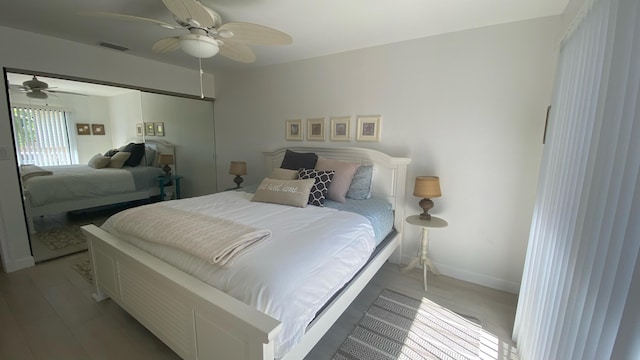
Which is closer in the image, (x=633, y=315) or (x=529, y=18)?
(x=633, y=315)

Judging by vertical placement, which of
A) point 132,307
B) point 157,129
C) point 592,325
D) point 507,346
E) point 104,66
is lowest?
point 507,346

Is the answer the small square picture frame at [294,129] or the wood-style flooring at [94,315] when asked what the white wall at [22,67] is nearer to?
the wood-style flooring at [94,315]

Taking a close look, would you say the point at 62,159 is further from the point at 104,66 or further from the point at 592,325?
the point at 592,325

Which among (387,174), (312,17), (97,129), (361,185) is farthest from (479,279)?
(97,129)

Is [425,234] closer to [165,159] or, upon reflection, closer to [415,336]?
[415,336]

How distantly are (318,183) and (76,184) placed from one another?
10.1 ft

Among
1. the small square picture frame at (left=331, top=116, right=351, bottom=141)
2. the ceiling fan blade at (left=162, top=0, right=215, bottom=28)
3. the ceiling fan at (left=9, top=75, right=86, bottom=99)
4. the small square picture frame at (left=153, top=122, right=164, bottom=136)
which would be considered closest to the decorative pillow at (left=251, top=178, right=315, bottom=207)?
the small square picture frame at (left=331, top=116, right=351, bottom=141)

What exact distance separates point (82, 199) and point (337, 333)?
3.61 meters

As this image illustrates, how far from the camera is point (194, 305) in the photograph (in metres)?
1.25

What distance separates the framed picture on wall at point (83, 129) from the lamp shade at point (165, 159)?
91 centimetres

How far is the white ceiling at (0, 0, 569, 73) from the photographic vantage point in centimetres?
196

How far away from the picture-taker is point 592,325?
0.82 meters

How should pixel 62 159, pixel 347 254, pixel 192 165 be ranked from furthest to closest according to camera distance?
pixel 192 165 → pixel 62 159 → pixel 347 254

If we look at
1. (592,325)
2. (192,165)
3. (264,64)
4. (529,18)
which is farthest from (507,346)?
(192,165)
